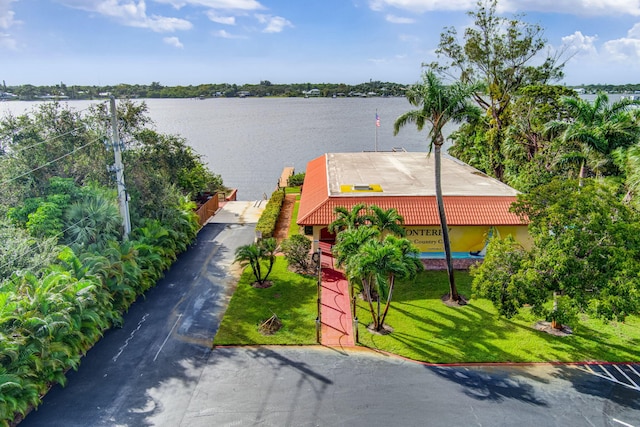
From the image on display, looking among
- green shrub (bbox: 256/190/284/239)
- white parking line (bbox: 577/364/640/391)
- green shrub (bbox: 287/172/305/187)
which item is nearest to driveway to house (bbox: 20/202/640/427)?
white parking line (bbox: 577/364/640/391)

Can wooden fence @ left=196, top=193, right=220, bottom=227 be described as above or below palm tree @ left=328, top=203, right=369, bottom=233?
below

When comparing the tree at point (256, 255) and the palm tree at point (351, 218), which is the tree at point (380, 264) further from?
the tree at point (256, 255)

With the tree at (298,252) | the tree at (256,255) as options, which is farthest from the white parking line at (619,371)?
the tree at (256,255)

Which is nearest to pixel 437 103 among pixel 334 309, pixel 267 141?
pixel 334 309

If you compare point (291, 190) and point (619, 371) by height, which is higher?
point (291, 190)

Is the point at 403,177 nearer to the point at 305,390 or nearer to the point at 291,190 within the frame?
the point at 291,190

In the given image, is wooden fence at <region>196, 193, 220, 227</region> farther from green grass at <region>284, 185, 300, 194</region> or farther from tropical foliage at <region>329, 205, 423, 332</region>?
tropical foliage at <region>329, 205, 423, 332</region>

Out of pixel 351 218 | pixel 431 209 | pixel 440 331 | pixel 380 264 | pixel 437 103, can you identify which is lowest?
pixel 440 331
